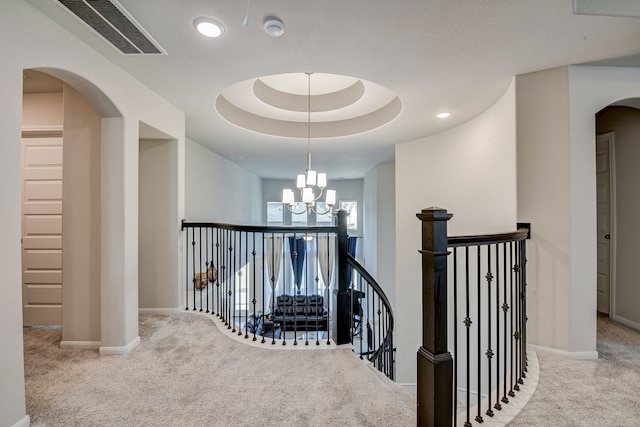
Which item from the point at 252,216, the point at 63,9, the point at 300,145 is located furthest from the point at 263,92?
the point at 252,216

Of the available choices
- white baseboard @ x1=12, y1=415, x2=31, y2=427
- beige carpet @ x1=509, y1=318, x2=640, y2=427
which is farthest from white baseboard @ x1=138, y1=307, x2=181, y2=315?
beige carpet @ x1=509, y1=318, x2=640, y2=427

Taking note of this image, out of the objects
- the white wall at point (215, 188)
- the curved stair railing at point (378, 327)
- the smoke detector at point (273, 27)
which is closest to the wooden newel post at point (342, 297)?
the curved stair railing at point (378, 327)

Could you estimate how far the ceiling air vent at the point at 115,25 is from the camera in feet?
5.69

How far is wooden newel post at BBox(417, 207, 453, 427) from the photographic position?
137 cm

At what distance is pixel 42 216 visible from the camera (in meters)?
3.25

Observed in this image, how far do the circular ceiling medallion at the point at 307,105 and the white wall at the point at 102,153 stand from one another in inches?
40.5

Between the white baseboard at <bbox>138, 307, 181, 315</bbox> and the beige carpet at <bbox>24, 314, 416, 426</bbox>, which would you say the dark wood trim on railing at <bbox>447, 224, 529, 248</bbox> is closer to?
the beige carpet at <bbox>24, 314, 416, 426</bbox>

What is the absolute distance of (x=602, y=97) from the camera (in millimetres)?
2547

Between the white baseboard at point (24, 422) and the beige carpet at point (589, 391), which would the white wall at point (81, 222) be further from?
the beige carpet at point (589, 391)

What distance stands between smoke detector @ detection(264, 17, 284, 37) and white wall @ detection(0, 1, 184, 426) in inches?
55.8

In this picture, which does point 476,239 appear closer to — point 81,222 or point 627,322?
point 627,322

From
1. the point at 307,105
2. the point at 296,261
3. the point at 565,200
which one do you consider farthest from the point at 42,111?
the point at 565,200

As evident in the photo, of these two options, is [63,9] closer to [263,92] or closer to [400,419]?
[263,92]

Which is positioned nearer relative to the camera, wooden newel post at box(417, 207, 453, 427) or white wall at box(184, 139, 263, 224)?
wooden newel post at box(417, 207, 453, 427)
